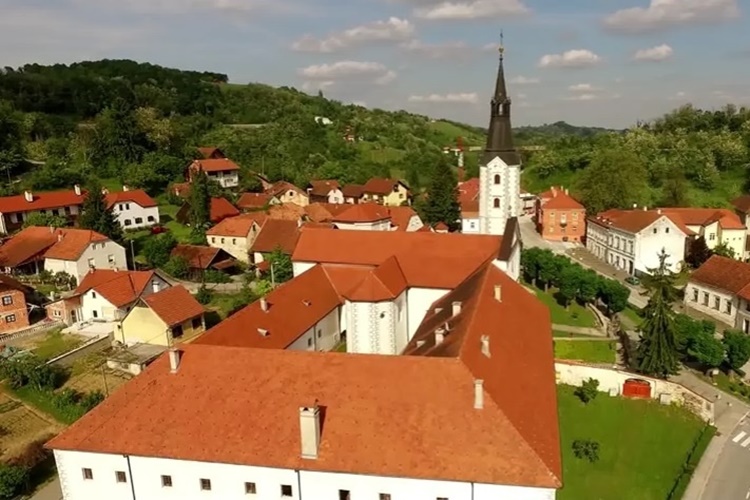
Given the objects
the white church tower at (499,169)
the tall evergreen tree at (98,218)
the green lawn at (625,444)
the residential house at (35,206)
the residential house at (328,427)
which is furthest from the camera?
the residential house at (35,206)

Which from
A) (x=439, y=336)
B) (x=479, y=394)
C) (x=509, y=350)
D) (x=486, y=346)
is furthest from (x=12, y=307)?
(x=479, y=394)

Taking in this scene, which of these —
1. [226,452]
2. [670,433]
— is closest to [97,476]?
[226,452]

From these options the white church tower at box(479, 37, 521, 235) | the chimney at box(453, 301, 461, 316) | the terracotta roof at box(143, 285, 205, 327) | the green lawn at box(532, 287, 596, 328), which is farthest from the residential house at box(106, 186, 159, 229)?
the chimney at box(453, 301, 461, 316)

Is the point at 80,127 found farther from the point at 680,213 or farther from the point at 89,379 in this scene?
the point at 680,213

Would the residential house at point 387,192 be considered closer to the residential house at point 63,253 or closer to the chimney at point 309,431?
the residential house at point 63,253

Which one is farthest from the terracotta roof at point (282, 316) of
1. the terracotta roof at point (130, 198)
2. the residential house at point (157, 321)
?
the terracotta roof at point (130, 198)
